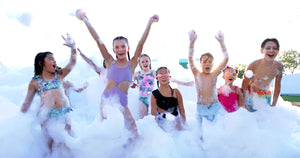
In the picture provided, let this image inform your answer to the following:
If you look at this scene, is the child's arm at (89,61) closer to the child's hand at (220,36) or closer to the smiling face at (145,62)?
the smiling face at (145,62)

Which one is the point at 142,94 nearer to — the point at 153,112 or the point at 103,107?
the point at 153,112

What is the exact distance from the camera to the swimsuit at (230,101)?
366cm

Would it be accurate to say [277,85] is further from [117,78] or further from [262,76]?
[117,78]

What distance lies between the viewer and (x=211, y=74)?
3373 mm

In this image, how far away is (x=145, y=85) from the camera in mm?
4492

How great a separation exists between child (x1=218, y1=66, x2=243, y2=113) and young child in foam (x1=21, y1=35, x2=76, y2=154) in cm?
254

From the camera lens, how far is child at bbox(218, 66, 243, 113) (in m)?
3.68

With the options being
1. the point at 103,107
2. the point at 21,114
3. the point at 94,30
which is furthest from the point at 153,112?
the point at 21,114

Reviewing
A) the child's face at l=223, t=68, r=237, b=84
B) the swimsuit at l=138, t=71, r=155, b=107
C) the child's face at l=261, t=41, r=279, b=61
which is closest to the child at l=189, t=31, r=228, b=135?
the child's face at l=223, t=68, r=237, b=84

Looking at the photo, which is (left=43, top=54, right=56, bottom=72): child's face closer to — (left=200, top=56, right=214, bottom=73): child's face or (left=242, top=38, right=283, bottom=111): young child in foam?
(left=200, top=56, right=214, bottom=73): child's face

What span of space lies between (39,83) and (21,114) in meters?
0.54

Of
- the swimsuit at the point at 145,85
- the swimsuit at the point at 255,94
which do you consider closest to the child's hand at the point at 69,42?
the swimsuit at the point at 145,85

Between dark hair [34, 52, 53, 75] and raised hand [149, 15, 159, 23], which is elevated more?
raised hand [149, 15, 159, 23]

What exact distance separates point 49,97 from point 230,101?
2872 millimetres
